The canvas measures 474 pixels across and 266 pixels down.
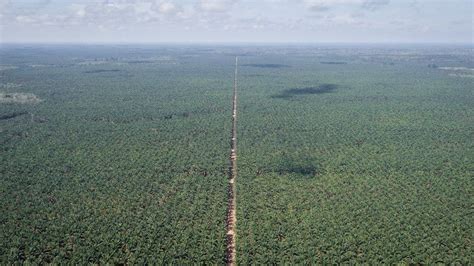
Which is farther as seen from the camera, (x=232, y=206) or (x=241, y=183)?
(x=241, y=183)

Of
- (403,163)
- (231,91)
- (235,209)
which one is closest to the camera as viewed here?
(235,209)

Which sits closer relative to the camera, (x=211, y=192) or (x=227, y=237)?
(x=227, y=237)

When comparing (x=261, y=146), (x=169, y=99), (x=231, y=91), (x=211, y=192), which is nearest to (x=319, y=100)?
(x=231, y=91)

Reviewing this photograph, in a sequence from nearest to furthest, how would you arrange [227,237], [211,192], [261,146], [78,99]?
[227,237] → [211,192] → [261,146] → [78,99]

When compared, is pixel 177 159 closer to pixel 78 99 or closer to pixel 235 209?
pixel 235 209

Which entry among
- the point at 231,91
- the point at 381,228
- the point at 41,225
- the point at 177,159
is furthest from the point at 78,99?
the point at 381,228

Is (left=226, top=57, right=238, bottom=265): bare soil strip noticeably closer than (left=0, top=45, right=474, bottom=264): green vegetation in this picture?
Yes

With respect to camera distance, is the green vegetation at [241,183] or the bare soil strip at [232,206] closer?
the bare soil strip at [232,206]

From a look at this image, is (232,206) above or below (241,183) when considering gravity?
below
